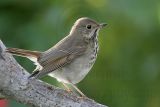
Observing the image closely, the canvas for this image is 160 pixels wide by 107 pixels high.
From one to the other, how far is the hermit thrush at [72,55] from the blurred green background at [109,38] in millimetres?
112

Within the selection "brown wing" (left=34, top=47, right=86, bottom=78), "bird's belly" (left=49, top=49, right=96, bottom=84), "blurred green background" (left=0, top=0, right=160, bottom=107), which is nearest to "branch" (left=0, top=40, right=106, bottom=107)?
"brown wing" (left=34, top=47, right=86, bottom=78)

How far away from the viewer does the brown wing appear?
478 centimetres

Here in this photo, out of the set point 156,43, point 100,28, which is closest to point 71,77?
point 100,28

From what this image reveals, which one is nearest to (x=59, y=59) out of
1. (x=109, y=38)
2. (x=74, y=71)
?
(x=74, y=71)

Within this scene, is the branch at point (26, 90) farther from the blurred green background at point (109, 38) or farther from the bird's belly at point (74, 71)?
the blurred green background at point (109, 38)

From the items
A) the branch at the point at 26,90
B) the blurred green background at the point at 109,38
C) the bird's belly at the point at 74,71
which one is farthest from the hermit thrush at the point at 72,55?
the branch at the point at 26,90

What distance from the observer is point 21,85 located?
4.27 m

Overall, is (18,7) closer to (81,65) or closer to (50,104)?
(81,65)

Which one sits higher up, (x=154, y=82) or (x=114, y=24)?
(x=114, y=24)

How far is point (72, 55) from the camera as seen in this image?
5129 mm

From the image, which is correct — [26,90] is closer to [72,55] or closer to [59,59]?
[59,59]

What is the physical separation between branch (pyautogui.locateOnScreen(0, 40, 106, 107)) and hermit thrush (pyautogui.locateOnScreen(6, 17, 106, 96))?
9.3 inches

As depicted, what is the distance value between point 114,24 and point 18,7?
801 mm

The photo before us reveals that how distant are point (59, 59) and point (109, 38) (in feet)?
2.43
